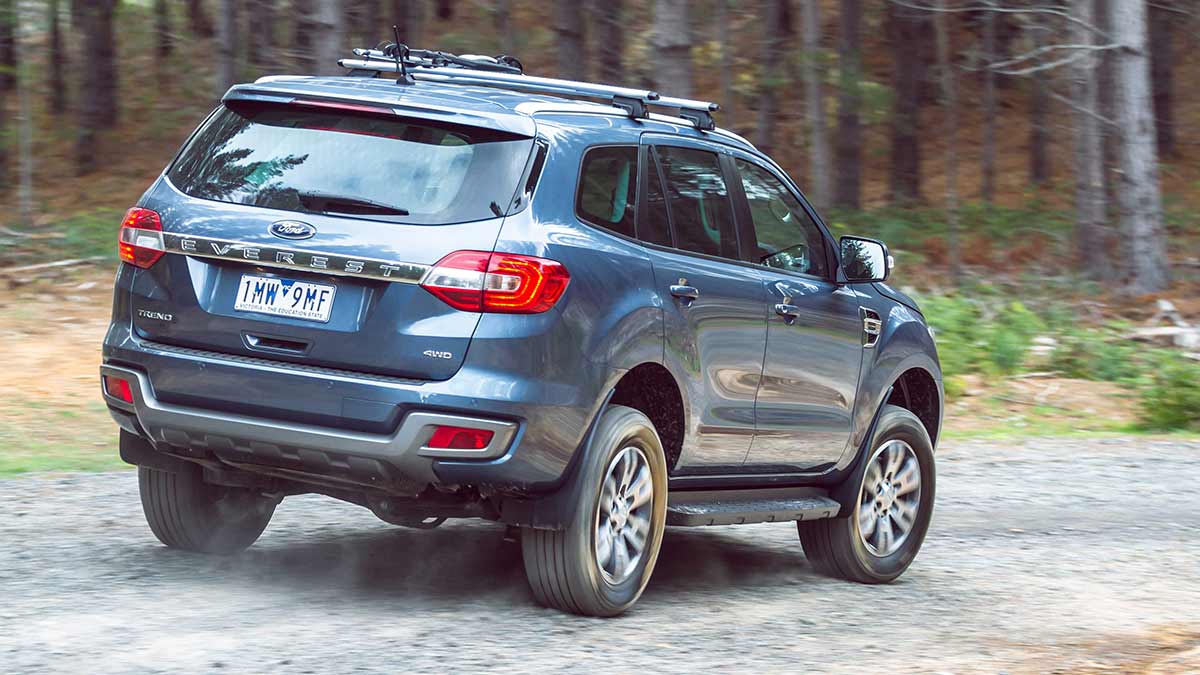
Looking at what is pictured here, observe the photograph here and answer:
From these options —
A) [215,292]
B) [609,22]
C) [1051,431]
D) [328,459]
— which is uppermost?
[609,22]

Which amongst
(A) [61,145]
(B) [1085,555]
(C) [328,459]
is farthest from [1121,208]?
(A) [61,145]

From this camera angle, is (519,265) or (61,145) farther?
(61,145)

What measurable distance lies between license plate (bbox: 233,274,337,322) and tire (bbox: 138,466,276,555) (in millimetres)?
1148

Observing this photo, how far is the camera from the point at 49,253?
1881cm

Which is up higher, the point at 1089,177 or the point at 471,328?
the point at 471,328

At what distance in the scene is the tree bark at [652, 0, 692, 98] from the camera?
15.1 m

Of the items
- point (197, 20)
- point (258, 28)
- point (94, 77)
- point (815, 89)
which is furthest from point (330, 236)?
point (197, 20)

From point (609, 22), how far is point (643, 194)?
17261 mm

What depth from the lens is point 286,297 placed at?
5.40m

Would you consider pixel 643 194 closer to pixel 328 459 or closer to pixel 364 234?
pixel 364 234

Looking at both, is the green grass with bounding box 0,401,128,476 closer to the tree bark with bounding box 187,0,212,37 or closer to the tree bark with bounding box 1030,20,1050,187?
the tree bark with bounding box 1030,20,1050,187

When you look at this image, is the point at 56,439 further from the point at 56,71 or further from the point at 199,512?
the point at 56,71

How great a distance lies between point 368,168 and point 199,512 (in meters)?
1.87

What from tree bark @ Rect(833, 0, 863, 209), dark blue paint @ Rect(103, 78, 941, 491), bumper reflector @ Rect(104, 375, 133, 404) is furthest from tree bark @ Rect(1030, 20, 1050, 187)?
bumper reflector @ Rect(104, 375, 133, 404)
